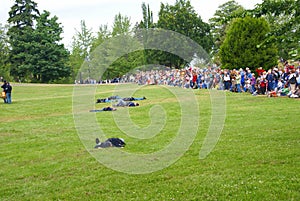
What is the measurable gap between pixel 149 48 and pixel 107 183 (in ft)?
194

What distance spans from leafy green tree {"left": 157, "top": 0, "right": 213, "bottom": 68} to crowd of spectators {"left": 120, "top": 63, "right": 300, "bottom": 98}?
21.5 meters

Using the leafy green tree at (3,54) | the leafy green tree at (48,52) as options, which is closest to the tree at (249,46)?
the leafy green tree at (48,52)

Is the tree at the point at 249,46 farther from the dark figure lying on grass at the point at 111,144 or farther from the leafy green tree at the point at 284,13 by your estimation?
the leafy green tree at the point at 284,13

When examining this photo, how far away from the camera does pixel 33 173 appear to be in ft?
29.1

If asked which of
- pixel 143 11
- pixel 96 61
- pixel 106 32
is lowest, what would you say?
pixel 96 61

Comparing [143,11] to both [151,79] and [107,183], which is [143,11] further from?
[107,183]

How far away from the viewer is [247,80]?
27.5 meters

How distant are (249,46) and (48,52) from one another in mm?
45320

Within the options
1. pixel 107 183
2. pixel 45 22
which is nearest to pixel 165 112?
pixel 107 183

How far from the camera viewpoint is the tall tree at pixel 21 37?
69250mm

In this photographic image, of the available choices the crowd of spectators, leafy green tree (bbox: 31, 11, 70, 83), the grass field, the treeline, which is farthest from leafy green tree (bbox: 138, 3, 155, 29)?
the grass field

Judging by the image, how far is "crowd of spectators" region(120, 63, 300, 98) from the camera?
22141 millimetres

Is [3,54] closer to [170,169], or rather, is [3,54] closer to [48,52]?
[48,52]

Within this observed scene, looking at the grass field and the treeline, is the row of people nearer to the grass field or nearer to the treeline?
the grass field
